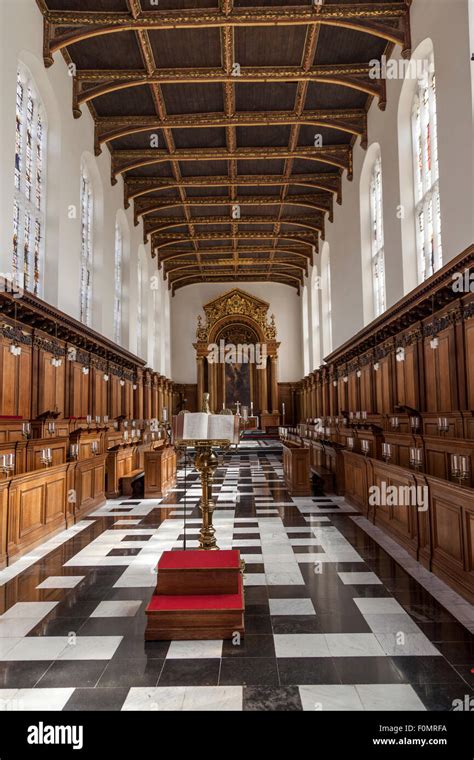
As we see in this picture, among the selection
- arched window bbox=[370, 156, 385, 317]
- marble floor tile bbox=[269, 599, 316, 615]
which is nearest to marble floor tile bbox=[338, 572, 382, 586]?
marble floor tile bbox=[269, 599, 316, 615]

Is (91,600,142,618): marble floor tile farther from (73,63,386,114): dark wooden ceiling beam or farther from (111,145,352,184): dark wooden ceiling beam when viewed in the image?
(111,145,352,184): dark wooden ceiling beam

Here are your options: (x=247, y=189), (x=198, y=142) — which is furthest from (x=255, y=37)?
(x=247, y=189)

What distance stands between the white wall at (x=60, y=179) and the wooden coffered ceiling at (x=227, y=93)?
46 centimetres

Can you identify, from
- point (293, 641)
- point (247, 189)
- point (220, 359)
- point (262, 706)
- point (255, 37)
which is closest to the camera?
point (262, 706)

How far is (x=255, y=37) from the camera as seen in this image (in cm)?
1117

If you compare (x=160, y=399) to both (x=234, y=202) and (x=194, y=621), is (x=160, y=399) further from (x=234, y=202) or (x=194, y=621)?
(x=194, y=621)

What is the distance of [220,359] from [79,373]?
661 inches

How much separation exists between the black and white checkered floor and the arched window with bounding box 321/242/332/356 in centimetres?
1462

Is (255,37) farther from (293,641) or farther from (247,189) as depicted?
(293,641)

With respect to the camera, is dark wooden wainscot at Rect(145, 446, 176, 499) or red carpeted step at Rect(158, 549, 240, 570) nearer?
red carpeted step at Rect(158, 549, 240, 570)

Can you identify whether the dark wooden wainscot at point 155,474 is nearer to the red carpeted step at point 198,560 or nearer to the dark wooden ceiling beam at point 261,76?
the red carpeted step at point 198,560

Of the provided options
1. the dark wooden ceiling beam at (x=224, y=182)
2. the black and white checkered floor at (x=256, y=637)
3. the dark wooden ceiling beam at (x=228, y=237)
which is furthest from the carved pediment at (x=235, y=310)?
the black and white checkered floor at (x=256, y=637)

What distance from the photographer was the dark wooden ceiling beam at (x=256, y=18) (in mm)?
9773

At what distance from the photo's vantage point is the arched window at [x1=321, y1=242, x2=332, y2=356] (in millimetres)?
20703
